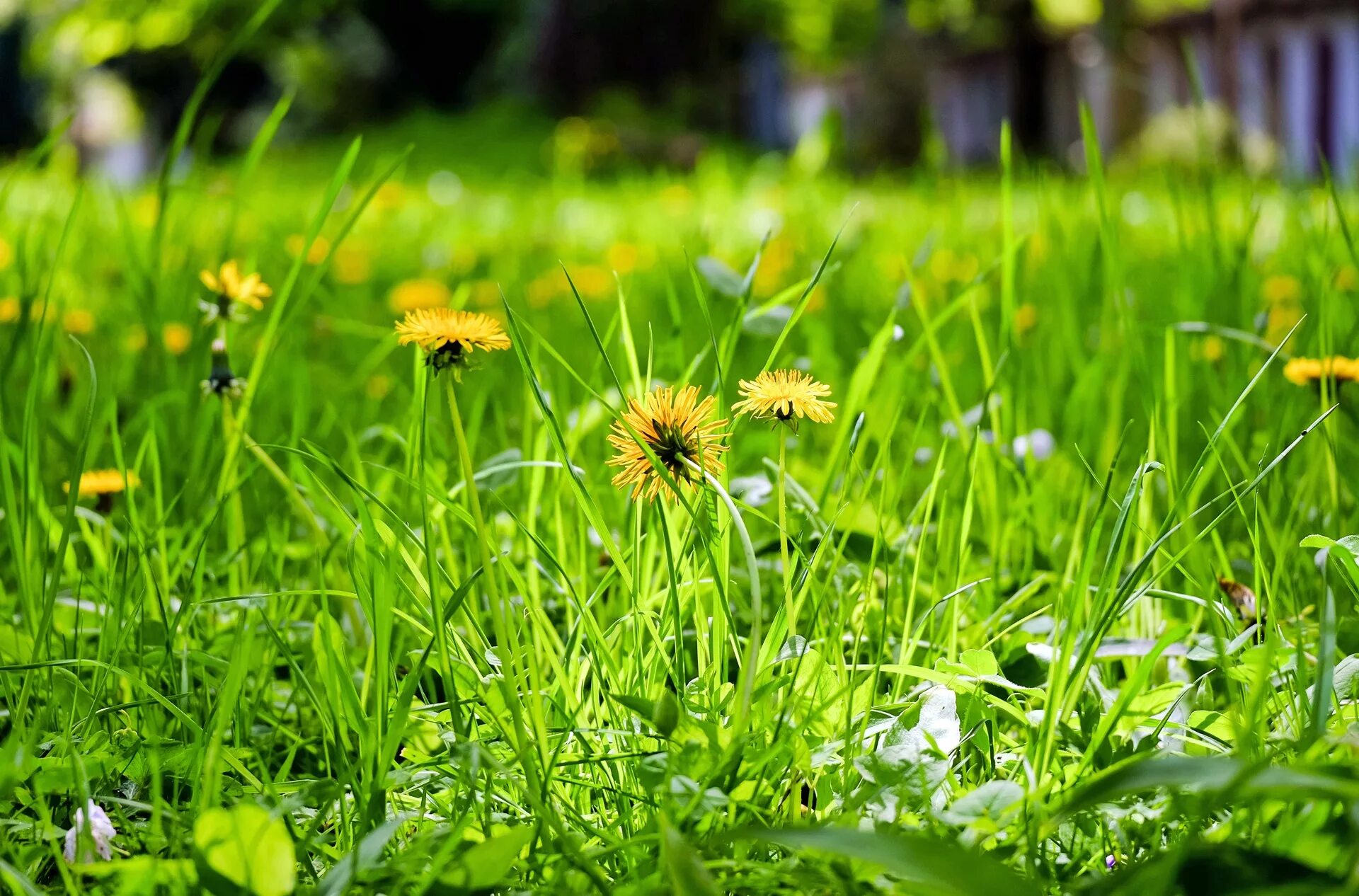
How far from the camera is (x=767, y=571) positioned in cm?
102

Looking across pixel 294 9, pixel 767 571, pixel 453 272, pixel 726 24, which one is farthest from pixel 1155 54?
pixel 767 571

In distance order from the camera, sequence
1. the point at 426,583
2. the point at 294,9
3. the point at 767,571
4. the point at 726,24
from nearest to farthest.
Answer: the point at 426,583 < the point at 767,571 < the point at 294,9 < the point at 726,24

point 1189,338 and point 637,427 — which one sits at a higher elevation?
point 637,427

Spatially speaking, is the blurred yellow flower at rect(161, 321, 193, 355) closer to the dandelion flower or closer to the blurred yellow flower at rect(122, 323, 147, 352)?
the blurred yellow flower at rect(122, 323, 147, 352)

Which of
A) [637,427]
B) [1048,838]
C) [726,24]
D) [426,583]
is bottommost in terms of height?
[1048,838]

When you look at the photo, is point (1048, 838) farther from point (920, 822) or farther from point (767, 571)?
point (767, 571)

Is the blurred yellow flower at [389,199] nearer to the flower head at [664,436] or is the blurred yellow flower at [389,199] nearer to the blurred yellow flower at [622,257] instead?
the blurred yellow flower at [622,257]

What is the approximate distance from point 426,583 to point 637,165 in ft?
26.9

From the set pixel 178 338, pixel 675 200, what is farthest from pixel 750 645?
pixel 675 200

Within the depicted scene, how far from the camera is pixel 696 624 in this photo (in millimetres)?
785

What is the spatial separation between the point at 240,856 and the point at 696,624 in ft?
1.05

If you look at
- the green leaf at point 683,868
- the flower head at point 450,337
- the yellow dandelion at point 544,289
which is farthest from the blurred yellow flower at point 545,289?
the green leaf at point 683,868

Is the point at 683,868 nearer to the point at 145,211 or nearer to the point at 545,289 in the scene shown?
the point at 545,289

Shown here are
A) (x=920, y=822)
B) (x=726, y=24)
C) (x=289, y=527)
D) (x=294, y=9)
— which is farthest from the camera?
(x=726, y=24)
